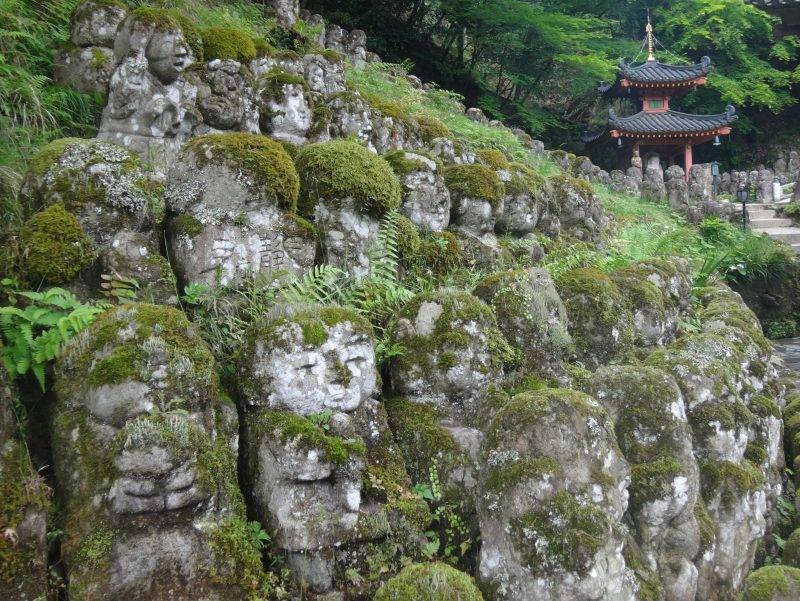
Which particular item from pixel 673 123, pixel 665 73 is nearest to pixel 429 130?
pixel 673 123

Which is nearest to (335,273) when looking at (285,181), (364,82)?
(285,181)

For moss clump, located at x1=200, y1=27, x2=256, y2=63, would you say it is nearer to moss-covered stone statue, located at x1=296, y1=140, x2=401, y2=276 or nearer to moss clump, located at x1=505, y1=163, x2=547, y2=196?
moss-covered stone statue, located at x1=296, y1=140, x2=401, y2=276

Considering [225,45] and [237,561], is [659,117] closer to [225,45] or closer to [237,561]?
[225,45]

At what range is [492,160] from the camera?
6957 mm

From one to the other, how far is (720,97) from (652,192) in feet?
36.3

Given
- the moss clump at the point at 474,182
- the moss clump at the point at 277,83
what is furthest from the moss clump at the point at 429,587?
the moss clump at the point at 277,83

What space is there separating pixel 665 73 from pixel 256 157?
74.0 feet

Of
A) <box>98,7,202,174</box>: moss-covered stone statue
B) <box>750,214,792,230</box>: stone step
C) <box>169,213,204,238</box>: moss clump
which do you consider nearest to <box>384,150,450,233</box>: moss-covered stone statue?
<box>98,7,202,174</box>: moss-covered stone statue

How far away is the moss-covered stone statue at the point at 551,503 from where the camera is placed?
278 cm

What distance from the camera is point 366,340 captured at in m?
3.39

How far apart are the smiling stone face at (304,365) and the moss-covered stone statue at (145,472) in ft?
0.97

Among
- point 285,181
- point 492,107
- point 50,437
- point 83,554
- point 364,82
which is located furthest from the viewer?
point 492,107

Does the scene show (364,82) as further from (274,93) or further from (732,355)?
(732,355)

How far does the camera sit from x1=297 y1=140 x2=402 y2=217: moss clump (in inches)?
172
